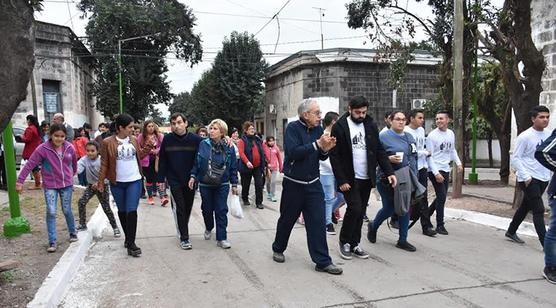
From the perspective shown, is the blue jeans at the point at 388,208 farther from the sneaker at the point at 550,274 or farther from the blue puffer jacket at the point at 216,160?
the blue puffer jacket at the point at 216,160

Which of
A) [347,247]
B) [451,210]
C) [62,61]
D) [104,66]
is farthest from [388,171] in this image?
[104,66]

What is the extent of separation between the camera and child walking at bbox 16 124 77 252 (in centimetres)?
569

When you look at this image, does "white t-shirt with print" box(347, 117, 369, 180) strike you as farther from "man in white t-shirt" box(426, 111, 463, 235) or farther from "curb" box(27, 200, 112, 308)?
"curb" box(27, 200, 112, 308)

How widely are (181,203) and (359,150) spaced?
2.39 m

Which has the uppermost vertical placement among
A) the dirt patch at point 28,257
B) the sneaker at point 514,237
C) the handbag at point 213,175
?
the handbag at point 213,175

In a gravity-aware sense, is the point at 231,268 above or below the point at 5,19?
below

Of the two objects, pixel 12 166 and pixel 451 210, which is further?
pixel 451 210

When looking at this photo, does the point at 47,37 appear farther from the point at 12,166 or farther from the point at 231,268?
the point at 231,268

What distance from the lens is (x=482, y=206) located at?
9.13 m

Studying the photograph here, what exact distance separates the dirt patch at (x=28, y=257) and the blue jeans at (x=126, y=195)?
2.89 ft

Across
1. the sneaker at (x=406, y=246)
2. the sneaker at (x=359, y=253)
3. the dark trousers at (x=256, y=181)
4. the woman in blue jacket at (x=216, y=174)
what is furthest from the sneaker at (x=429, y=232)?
the dark trousers at (x=256, y=181)

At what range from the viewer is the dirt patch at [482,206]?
27.7ft

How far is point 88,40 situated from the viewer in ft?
110

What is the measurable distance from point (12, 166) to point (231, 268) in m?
3.55
